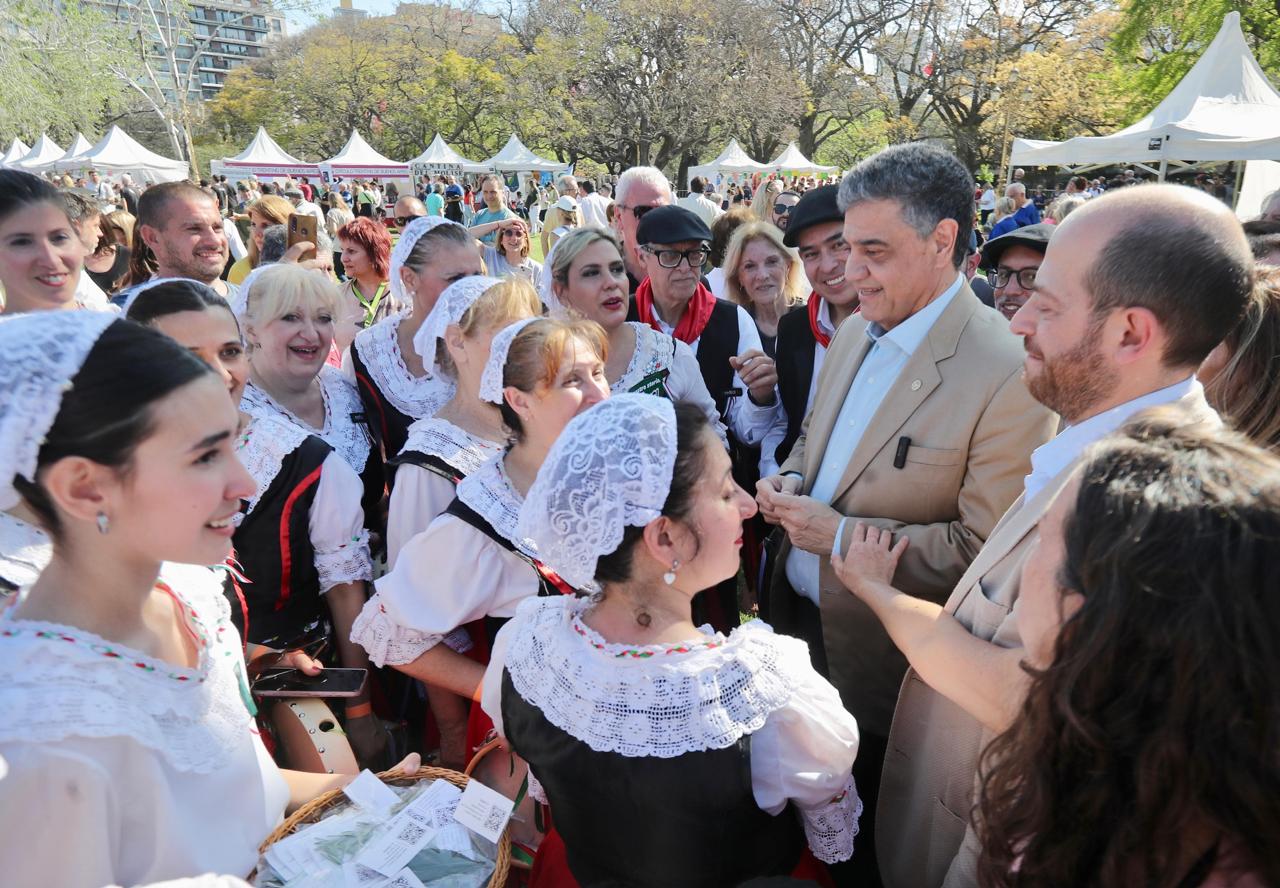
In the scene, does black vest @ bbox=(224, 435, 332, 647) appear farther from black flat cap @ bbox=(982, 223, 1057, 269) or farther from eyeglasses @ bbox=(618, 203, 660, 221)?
black flat cap @ bbox=(982, 223, 1057, 269)

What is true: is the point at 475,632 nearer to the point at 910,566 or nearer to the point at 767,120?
the point at 910,566

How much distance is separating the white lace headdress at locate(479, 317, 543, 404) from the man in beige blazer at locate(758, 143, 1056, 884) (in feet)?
3.22

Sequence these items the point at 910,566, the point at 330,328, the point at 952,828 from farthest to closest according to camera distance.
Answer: the point at 330,328
the point at 910,566
the point at 952,828

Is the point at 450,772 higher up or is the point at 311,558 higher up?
the point at 311,558

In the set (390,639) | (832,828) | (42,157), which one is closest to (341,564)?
(390,639)

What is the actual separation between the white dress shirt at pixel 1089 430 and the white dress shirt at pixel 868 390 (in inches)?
27.3

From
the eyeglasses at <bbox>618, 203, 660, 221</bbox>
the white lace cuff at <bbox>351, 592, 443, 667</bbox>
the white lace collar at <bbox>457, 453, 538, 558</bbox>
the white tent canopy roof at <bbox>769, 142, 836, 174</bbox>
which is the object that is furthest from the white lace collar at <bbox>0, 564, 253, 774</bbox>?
the white tent canopy roof at <bbox>769, 142, 836, 174</bbox>

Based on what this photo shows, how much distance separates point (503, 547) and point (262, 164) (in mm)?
33319

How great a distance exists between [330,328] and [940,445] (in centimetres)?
259

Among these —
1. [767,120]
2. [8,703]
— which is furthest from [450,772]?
[767,120]

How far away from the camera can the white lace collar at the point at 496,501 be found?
229cm

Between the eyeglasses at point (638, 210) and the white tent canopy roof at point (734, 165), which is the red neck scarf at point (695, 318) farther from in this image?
the white tent canopy roof at point (734, 165)

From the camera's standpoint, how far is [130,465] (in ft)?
4.54

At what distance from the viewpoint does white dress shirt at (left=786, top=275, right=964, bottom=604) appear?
2443mm
